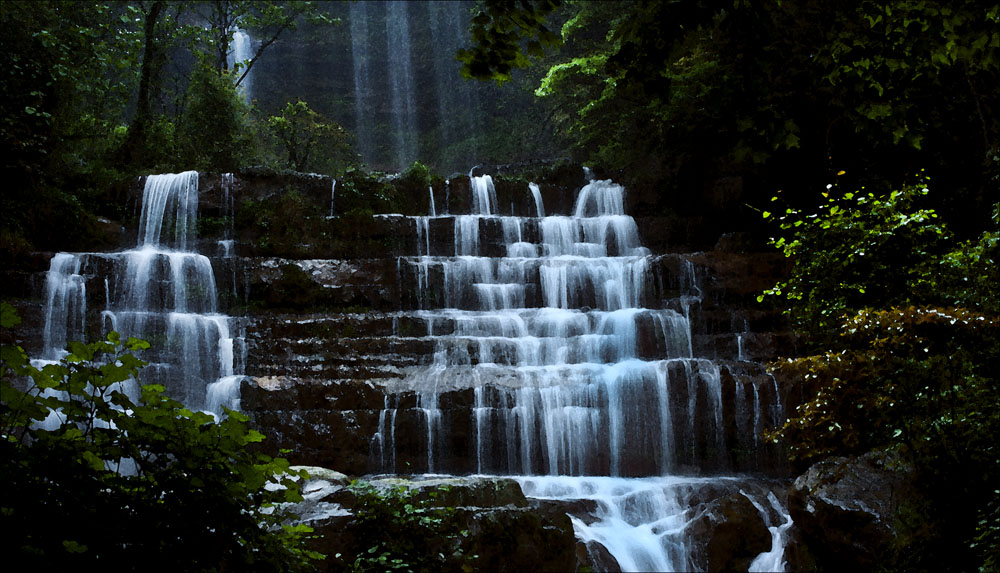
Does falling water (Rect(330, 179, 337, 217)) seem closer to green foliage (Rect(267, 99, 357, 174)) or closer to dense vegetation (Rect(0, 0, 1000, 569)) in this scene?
dense vegetation (Rect(0, 0, 1000, 569))

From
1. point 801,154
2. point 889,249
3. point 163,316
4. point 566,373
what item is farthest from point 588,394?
point 801,154

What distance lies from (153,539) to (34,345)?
980 cm

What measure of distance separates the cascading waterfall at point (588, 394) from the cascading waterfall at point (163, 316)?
3.01 meters

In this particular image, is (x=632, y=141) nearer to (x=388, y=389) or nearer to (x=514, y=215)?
(x=514, y=215)

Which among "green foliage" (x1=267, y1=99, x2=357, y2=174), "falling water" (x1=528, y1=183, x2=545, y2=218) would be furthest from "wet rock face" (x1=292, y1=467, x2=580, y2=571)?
"green foliage" (x1=267, y1=99, x2=357, y2=174)

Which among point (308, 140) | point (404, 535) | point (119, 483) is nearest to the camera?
point (119, 483)

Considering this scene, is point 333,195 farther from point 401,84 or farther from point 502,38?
point 401,84

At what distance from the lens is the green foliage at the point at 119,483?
1907 millimetres

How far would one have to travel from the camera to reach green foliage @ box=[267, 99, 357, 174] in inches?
832

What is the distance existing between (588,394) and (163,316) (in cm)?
674

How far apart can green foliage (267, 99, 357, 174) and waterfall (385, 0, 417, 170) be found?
10004mm

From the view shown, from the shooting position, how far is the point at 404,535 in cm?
497

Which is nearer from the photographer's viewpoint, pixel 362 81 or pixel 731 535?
pixel 731 535

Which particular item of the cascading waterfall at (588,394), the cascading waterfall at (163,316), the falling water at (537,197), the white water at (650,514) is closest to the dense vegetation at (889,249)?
the white water at (650,514)
